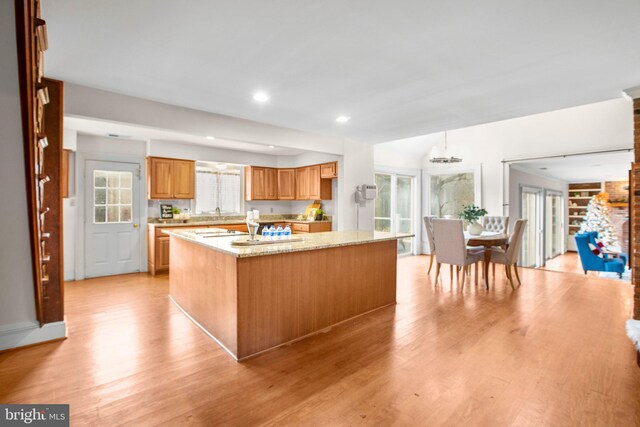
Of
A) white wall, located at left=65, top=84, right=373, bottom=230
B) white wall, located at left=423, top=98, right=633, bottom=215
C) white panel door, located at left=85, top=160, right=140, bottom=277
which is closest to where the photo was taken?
white wall, located at left=65, top=84, right=373, bottom=230

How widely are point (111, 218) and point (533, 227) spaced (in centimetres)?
942

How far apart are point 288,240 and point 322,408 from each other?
5.09 feet

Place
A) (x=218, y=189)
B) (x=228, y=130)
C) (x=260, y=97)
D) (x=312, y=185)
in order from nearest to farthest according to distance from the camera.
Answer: (x=260, y=97), (x=228, y=130), (x=312, y=185), (x=218, y=189)

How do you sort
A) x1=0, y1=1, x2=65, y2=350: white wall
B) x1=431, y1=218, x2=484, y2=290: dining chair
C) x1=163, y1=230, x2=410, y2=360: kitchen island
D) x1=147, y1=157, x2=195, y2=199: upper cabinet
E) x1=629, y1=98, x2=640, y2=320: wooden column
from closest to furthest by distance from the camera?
x1=0, y1=1, x2=65, y2=350: white wall
x1=163, y1=230, x2=410, y2=360: kitchen island
x1=629, y1=98, x2=640, y2=320: wooden column
x1=431, y1=218, x2=484, y2=290: dining chair
x1=147, y1=157, x2=195, y2=199: upper cabinet

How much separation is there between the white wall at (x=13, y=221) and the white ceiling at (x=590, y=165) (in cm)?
717

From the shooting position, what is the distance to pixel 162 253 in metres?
5.38

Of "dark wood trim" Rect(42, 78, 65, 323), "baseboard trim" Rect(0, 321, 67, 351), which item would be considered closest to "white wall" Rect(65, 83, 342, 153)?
"dark wood trim" Rect(42, 78, 65, 323)

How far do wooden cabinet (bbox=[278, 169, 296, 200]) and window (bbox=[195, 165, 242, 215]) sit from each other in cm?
90

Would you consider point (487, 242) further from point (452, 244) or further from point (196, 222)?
point (196, 222)

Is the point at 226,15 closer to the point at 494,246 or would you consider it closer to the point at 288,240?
the point at 288,240

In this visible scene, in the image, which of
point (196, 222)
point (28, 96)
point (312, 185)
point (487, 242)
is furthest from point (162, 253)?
point (487, 242)

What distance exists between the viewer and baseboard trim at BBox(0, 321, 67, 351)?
8.34 ft

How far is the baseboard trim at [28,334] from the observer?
254cm

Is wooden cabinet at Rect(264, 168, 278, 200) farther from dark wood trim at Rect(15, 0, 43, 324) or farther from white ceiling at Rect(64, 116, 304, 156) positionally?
dark wood trim at Rect(15, 0, 43, 324)
